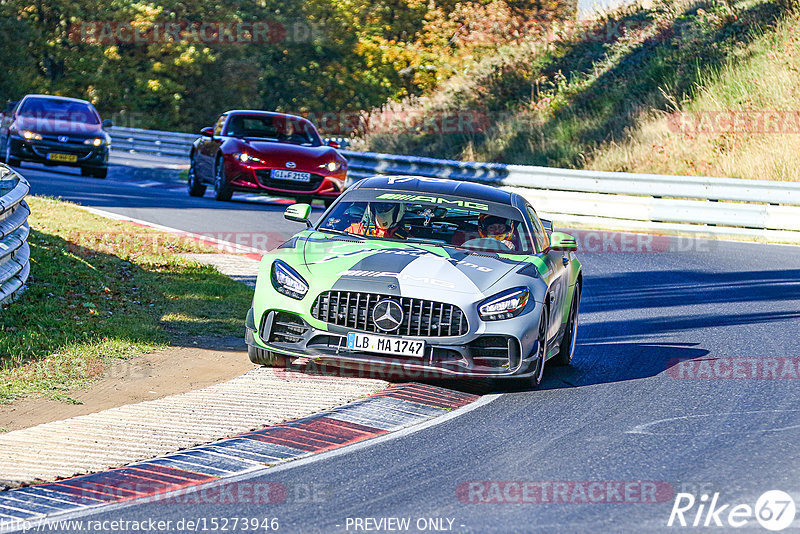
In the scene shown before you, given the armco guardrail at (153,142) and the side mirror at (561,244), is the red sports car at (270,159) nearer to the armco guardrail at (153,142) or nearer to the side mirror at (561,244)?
the side mirror at (561,244)

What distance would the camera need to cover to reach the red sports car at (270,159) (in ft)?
66.9

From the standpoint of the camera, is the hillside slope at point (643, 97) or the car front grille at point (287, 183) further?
the hillside slope at point (643, 97)

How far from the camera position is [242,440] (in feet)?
22.1

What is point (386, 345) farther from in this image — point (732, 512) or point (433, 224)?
point (732, 512)

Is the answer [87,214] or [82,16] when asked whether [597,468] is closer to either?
[87,214]

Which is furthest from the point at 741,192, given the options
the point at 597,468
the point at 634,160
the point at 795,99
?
the point at 597,468

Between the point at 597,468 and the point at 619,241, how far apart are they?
12805 mm

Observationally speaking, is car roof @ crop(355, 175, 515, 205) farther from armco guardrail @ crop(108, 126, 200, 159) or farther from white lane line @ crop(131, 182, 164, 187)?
armco guardrail @ crop(108, 126, 200, 159)

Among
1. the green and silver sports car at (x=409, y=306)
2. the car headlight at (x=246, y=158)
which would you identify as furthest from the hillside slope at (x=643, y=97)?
the green and silver sports car at (x=409, y=306)

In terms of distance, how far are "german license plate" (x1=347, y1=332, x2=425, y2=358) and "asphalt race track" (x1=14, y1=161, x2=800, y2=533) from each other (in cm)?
63

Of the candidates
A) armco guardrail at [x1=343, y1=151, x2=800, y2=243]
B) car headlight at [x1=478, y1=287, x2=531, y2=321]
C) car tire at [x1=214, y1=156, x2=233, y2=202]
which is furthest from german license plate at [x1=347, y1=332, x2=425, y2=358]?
car tire at [x1=214, y1=156, x2=233, y2=202]

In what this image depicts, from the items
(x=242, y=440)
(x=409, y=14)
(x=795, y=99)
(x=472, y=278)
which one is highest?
(x=409, y=14)

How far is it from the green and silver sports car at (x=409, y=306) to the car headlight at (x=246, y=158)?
11434 millimetres

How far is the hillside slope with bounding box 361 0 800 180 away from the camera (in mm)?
25219
